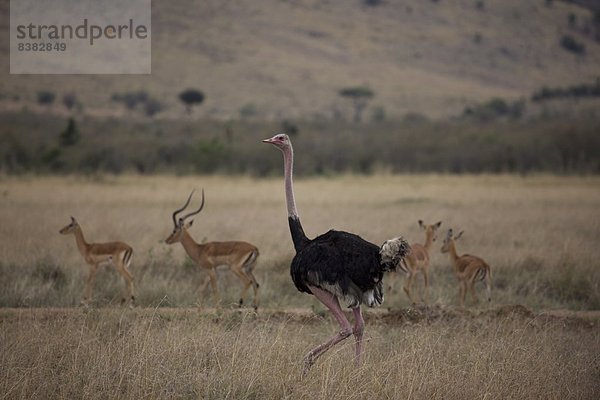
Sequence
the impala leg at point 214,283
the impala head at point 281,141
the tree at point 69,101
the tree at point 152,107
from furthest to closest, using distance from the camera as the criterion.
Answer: the tree at point 152,107 < the tree at point 69,101 < the impala leg at point 214,283 < the impala head at point 281,141

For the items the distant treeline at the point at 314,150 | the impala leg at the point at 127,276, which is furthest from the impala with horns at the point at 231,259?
the distant treeline at the point at 314,150

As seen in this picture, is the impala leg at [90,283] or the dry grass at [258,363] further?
the impala leg at [90,283]

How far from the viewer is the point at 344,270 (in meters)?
7.44

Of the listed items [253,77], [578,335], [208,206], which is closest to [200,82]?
[253,77]

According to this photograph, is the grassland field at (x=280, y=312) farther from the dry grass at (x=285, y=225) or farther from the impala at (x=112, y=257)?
the impala at (x=112, y=257)

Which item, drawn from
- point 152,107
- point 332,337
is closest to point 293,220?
point 332,337

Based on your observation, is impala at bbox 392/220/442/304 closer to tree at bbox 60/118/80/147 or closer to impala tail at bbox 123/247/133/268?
impala tail at bbox 123/247/133/268

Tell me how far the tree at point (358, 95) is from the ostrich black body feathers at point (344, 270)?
57813 millimetres

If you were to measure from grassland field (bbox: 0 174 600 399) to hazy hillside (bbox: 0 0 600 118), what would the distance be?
45035 mm

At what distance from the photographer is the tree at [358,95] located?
67000 millimetres

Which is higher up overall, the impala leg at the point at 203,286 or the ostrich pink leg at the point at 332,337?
the ostrich pink leg at the point at 332,337

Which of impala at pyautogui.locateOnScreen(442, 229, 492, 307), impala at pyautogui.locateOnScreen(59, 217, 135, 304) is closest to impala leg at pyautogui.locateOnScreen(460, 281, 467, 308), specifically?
impala at pyautogui.locateOnScreen(442, 229, 492, 307)

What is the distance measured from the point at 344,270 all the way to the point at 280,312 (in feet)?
9.64

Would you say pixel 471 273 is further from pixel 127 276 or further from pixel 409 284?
pixel 127 276
